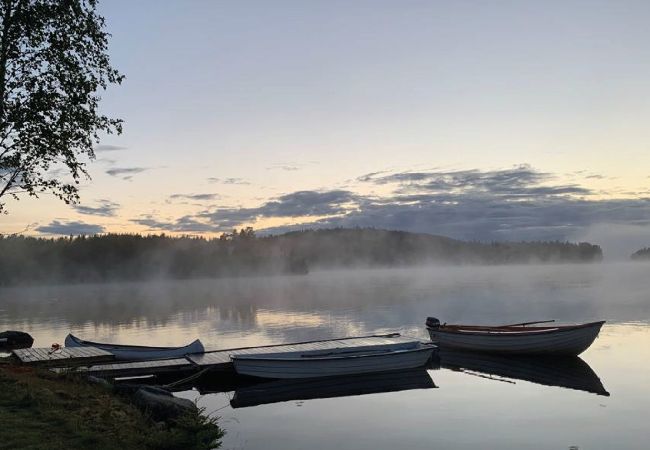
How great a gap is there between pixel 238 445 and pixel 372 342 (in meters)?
14.8

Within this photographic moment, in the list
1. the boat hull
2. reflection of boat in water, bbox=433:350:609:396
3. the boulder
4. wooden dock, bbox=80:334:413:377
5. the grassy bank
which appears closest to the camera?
the grassy bank

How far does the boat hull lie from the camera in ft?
102

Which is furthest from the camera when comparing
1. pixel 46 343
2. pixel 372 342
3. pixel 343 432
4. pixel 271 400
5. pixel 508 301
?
pixel 508 301

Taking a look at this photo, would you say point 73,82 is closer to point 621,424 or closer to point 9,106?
point 9,106

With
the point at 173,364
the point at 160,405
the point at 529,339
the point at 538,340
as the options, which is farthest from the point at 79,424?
the point at 538,340

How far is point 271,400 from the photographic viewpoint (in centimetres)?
2381

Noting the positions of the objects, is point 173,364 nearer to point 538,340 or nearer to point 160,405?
point 160,405

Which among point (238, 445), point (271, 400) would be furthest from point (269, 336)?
point (238, 445)

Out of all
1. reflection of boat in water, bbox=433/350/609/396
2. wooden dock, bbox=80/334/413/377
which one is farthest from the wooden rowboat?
wooden dock, bbox=80/334/413/377

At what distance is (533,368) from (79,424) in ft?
76.5

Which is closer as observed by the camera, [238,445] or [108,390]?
[238,445]

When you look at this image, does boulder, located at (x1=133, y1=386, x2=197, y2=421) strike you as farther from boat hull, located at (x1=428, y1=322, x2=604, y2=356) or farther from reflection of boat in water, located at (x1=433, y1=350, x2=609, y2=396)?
boat hull, located at (x1=428, y1=322, x2=604, y2=356)

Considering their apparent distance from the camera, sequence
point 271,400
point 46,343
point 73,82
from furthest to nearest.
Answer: point 46,343, point 271,400, point 73,82

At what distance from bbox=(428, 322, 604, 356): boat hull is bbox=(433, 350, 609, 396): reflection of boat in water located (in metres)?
0.36
